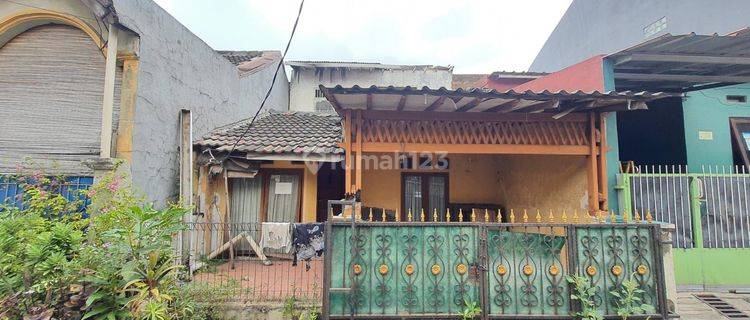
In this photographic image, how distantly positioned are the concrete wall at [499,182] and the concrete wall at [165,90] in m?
4.08

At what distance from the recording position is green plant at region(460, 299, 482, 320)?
3.92 meters

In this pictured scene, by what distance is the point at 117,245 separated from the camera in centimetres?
402

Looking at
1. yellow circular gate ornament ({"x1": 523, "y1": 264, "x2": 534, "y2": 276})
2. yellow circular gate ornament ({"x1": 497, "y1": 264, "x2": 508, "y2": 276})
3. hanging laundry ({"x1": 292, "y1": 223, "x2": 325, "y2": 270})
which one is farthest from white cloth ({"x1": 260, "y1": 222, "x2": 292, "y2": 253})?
yellow circular gate ornament ({"x1": 523, "y1": 264, "x2": 534, "y2": 276})

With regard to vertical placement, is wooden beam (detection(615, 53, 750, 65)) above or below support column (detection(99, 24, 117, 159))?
Answer: above

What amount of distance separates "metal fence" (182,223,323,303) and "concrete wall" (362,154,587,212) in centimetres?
272

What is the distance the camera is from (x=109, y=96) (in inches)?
193

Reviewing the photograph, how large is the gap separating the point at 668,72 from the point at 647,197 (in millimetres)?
3024

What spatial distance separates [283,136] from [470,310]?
17.8 ft

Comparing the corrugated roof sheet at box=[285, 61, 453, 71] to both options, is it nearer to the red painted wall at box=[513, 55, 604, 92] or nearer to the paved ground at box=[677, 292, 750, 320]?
the red painted wall at box=[513, 55, 604, 92]

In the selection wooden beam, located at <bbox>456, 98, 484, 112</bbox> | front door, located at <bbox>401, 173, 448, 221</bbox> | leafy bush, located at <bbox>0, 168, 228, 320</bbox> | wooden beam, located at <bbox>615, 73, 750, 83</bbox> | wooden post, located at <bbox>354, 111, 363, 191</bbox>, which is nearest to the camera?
leafy bush, located at <bbox>0, 168, 228, 320</bbox>

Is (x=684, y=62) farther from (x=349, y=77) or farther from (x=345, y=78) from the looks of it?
(x=345, y=78)

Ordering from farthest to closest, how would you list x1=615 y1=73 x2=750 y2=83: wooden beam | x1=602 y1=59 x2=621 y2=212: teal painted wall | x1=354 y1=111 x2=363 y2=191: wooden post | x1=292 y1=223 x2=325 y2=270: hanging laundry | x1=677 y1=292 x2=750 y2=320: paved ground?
x1=615 y1=73 x2=750 y2=83: wooden beam, x1=602 y1=59 x2=621 y2=212: teal painted wall, x1=354 y1=111 x2=363 y2=191: wooden post, x1=292 y1=223 x2=325 y2=270: hanging laundry, x1=677 y1=292 x2=750 y2=320: paved ground

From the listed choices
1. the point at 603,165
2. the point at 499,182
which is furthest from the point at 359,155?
the point at 499,182

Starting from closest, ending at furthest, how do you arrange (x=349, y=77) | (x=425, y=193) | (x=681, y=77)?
(x=681, y=77)
(x=425, y=193)
(x=349, y=77)
